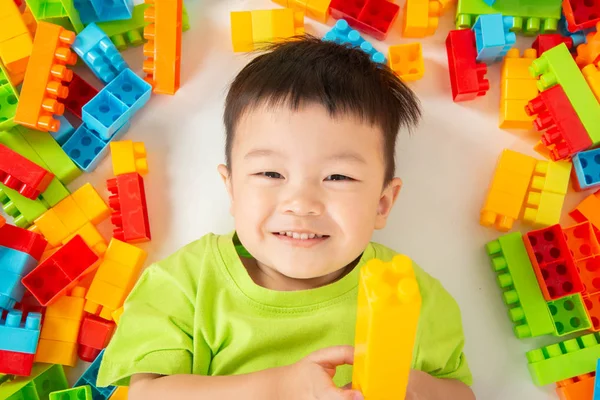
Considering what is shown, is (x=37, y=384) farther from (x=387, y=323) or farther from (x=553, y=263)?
(x=553, y=263)

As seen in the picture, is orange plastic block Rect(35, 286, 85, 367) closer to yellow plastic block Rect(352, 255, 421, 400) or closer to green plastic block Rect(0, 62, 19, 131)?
green plastic block Rect(0, 62, 19, 131)

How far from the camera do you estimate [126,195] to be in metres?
1.02

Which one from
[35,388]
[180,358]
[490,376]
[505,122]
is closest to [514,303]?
[490,376]

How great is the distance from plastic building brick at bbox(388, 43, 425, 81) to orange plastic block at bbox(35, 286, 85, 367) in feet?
2.25

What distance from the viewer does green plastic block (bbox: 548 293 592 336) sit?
101 centimetres

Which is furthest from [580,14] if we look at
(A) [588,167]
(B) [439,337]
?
(B) [439,337]

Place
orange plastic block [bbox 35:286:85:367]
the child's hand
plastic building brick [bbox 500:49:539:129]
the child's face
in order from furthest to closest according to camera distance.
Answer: plastic building brick [bbox 500:49:539:129]
orange plastic block [bbox 35:286:85:367]
the child's face
the child's hand

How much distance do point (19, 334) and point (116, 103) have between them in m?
0.41

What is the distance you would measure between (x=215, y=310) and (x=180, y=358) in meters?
0.08

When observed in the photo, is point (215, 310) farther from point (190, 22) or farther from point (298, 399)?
point (190, 22)

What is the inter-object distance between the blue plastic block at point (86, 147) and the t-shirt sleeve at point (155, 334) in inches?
11.9

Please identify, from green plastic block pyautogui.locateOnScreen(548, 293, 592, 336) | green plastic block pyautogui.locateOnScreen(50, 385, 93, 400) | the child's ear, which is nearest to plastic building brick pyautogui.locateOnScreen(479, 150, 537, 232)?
green plastic block pyautogui.locateOnScreen(548, 293, 592, 336)

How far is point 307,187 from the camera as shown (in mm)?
739

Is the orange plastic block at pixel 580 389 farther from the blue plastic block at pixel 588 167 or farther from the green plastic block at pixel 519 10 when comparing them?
the green plastic block at pixel 519 10
